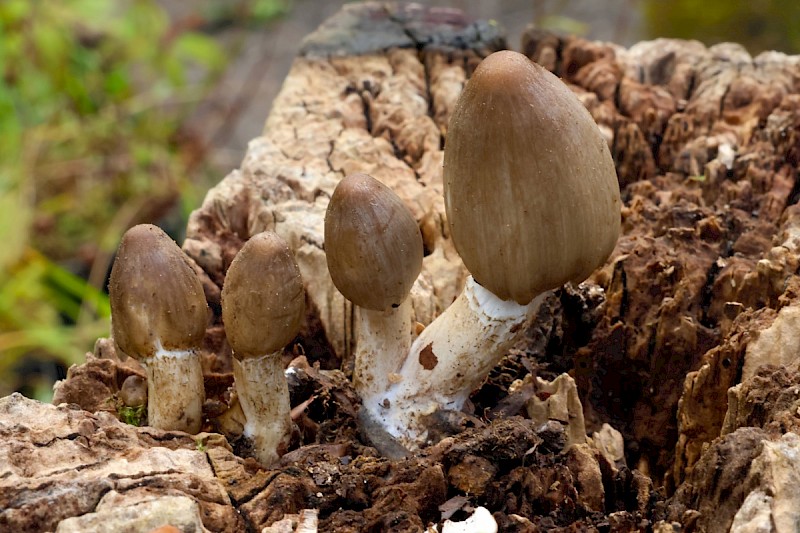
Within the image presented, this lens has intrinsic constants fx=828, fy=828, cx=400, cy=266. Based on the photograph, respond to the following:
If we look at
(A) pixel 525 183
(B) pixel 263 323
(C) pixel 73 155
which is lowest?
(C) pixel 73 155

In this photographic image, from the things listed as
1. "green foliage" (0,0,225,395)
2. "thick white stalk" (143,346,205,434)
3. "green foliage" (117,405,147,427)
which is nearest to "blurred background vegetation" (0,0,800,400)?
"green foliage" (0,0,225,395)

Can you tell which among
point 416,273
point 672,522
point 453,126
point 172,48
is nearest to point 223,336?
point 416,273

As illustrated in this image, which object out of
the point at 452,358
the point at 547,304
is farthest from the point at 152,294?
the point at 547,304

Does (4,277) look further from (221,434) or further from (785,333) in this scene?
(785,333)

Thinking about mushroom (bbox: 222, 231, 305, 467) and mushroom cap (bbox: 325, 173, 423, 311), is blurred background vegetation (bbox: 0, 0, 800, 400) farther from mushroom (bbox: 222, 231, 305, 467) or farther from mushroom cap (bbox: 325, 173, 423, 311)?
mushroom cap (bbox: 325, 173, 423, 311)

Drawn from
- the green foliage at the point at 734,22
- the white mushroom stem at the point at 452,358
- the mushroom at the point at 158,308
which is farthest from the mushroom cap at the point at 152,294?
the green foliage at the point at 734,22

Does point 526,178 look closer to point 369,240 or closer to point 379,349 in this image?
point 369,240
